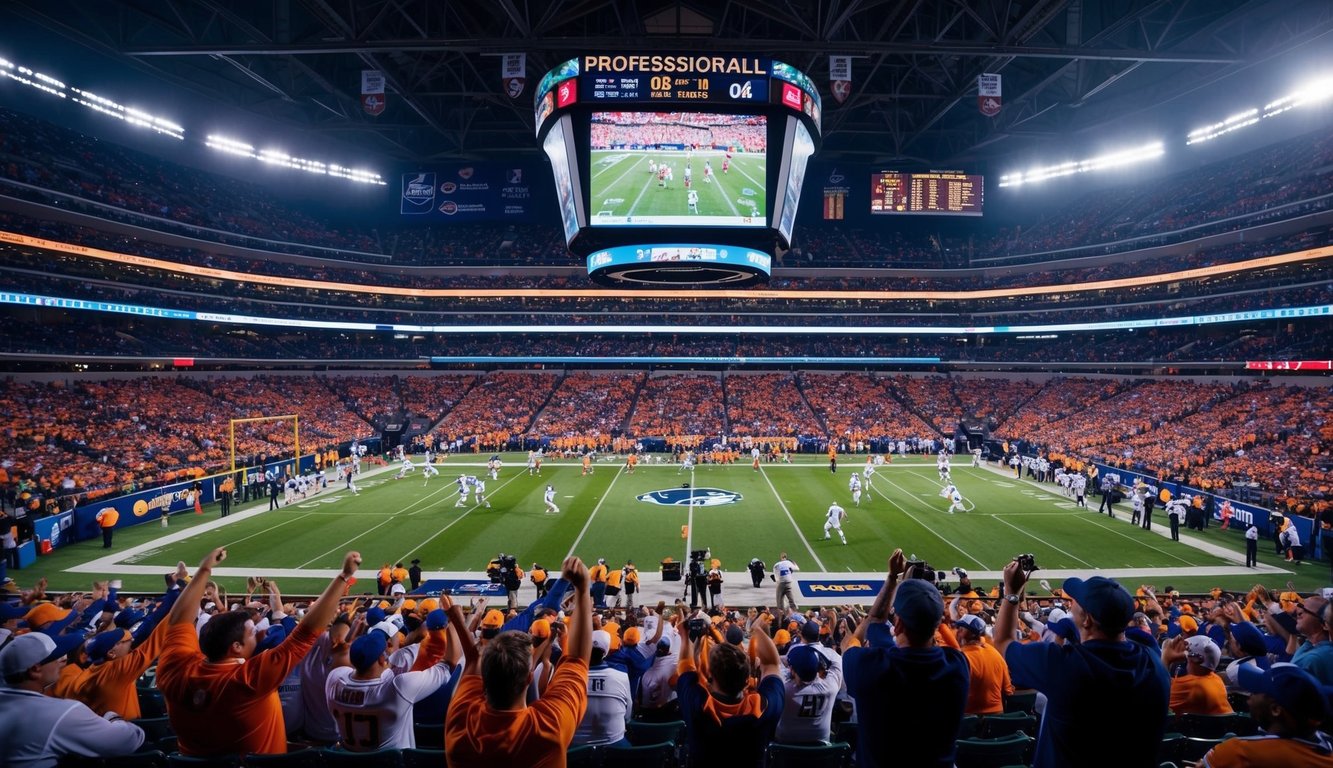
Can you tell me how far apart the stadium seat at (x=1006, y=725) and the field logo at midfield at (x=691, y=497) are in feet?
64.7

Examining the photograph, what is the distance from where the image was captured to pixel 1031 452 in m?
36.4

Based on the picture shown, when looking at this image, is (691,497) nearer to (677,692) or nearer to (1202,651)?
(1202,651)

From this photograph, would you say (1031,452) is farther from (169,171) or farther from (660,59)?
(169,171)

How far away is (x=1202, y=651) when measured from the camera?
4500 millimetres

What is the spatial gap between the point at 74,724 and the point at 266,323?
49.0 meters

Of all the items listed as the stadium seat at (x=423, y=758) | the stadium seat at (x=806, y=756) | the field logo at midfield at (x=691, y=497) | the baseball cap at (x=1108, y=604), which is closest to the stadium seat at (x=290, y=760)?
the stadium seat at (x=423, y=758)

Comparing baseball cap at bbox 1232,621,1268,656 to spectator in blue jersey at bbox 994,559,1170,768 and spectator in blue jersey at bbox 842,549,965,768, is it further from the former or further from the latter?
spectator in blue jersey at bbox 842,549,965,768

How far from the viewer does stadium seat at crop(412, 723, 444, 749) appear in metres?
4.43

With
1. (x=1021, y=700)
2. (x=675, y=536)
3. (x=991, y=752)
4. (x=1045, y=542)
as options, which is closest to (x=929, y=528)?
(x=1045, y=542)

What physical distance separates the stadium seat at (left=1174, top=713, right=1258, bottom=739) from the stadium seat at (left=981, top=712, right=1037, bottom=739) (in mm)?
1039

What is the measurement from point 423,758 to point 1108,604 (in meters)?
3.80

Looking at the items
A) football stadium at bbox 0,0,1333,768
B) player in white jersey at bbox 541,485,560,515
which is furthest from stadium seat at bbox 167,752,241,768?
player in white jersey at bbox 541,485,560,515

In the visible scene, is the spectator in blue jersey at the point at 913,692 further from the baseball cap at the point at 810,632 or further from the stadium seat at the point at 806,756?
the baseball cap at the point at 810,632

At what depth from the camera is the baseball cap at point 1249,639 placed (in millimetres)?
4523
